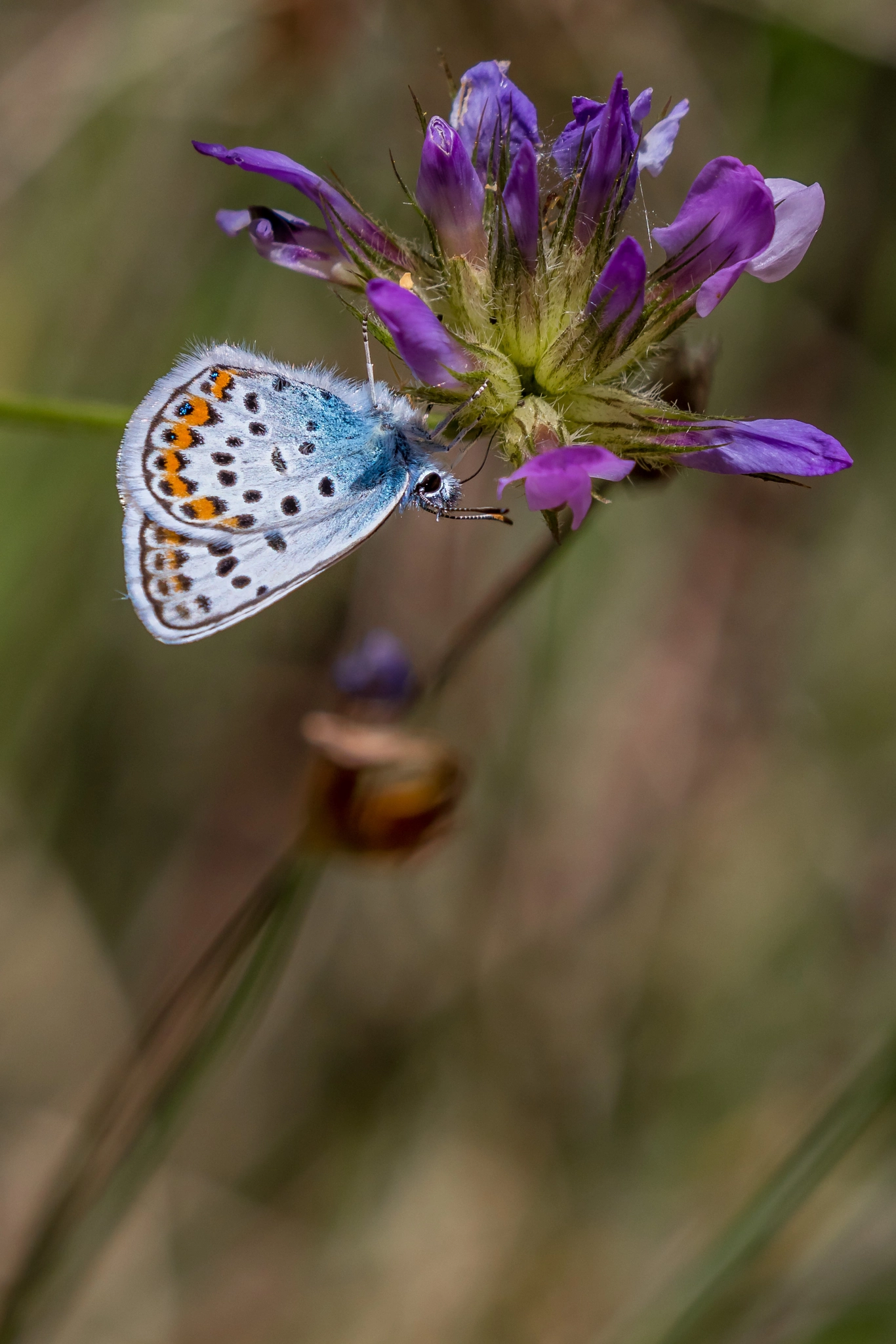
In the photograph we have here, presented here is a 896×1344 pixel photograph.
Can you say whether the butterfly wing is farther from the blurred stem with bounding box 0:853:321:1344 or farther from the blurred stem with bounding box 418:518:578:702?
the blurred stem with bounding box 0:853:321:1344

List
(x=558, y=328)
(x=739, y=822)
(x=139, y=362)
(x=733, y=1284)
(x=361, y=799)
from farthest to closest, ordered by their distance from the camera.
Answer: (x=739, y=822) → (x=139, y=362) → (x=733, y=1284) → (x=361, y=799) → (x=558, y=328)

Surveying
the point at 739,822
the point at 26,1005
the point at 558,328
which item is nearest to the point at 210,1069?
the point at 26,1005

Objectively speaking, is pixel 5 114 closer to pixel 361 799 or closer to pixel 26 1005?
pixel 361 799

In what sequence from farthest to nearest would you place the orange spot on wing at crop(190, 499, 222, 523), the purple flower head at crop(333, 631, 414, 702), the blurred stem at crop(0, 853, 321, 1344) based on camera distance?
the purple flower head at crop(333, 631, 414, 702)
the blurred stem at crop(0, 853, 321, 1344)
the orange spot on wing at crop(190, 499, 222, 523)

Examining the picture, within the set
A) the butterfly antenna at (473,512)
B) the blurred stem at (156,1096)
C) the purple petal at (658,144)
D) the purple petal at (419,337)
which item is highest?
the purple petal at (658,144)

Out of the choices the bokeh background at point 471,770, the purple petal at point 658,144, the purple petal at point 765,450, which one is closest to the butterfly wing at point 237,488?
the purple petal at point 765,450

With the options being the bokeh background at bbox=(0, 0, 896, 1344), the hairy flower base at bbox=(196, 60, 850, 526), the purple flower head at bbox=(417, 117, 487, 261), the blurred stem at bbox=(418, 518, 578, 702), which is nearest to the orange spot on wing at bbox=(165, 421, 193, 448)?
the hairy flower base at bbox=(196, 60, 850, 526)

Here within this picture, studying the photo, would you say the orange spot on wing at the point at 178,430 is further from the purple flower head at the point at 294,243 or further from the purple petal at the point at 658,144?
the purple petal at the point at 658,144
